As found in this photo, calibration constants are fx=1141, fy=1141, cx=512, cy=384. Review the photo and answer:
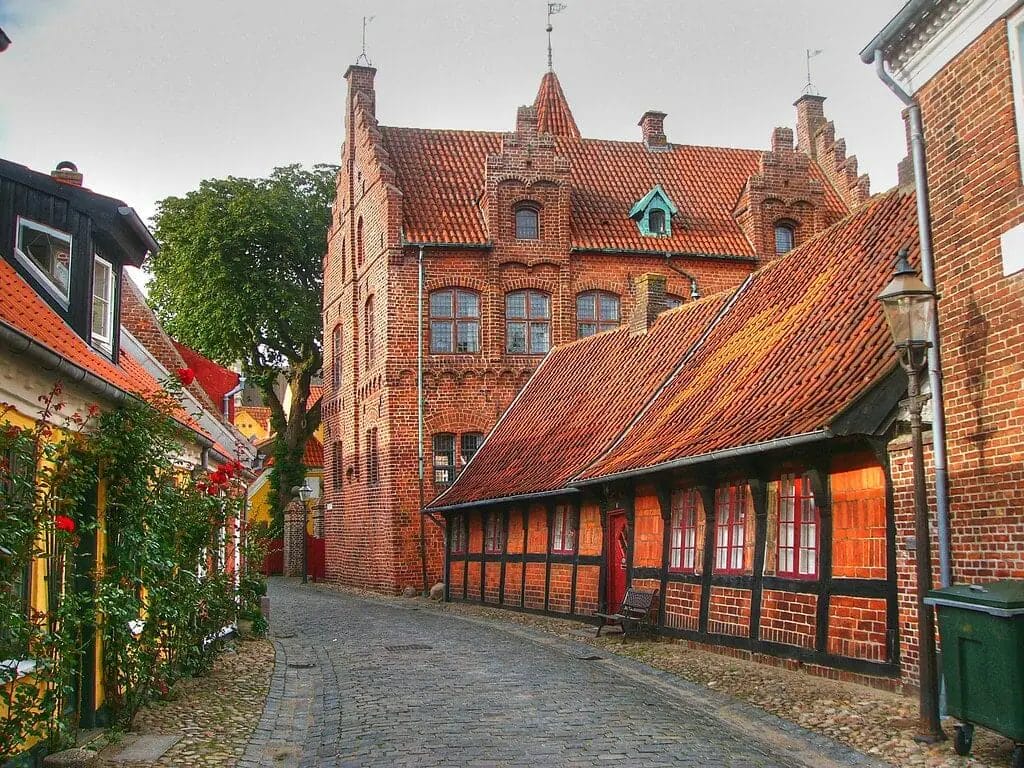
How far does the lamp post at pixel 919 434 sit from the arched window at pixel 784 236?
23.3 meters

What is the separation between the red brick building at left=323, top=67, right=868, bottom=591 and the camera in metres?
28.4

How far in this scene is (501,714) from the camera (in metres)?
9.91

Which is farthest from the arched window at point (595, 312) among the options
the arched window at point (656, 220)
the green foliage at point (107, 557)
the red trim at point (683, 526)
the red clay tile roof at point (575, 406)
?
the green foliage at point (107, 557)

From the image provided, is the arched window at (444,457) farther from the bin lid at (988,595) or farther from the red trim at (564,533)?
the bin lid at (988,595)

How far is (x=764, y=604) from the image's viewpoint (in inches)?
516

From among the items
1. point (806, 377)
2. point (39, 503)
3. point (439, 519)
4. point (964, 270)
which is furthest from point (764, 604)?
point (439, 519)

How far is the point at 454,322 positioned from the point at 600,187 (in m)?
6.26

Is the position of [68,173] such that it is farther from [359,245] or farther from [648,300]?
[359,245]

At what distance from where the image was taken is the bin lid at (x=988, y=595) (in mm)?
7376

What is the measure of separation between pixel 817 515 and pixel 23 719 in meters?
8.33

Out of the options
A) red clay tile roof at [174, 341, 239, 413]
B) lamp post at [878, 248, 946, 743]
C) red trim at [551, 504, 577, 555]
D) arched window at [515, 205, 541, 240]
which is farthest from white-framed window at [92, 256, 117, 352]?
arched window at [515, 205, 541, 240]

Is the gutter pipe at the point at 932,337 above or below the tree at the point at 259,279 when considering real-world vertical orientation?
below

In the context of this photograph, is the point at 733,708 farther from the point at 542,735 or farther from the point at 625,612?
the point at 625,612

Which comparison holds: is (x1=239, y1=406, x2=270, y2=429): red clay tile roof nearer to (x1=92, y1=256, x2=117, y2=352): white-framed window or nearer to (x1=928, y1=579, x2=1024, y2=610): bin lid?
(x1=92, y1=256, x2=117, y2=352): white-framed window
